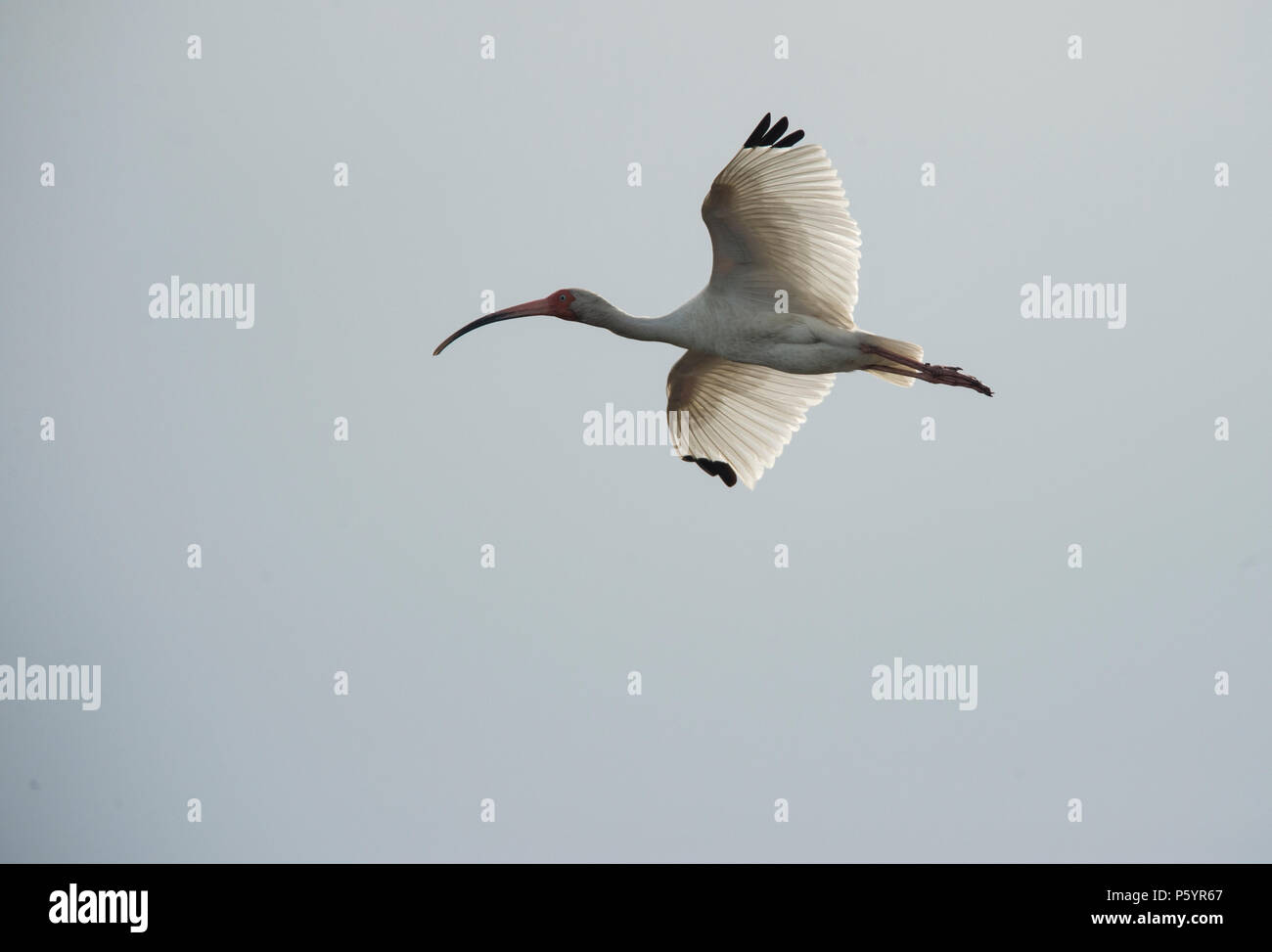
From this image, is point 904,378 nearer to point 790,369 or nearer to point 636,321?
point 790,369

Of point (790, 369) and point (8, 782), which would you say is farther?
point (8, 782)

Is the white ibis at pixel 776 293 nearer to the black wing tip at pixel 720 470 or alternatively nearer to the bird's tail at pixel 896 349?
the bird's tail at pixel 896 349

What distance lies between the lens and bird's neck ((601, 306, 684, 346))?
15.8 meters

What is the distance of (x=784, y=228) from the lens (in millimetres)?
15258

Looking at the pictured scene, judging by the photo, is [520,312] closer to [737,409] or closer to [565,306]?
[565,306]

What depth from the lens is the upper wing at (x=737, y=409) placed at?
56.1 feet

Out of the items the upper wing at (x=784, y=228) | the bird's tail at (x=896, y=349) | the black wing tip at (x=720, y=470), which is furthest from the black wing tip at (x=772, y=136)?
the black wing tip at (x=720, y=470)

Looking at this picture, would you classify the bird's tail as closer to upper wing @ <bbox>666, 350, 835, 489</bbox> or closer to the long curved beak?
upper wing @ <bbox>666, 350, 835, 489</bbox>

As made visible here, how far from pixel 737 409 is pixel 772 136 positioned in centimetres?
353

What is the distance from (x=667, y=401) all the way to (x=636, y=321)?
5.39 feet

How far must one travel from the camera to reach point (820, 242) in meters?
15.4

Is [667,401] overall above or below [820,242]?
below

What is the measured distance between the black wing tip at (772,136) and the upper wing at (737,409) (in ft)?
9.66
